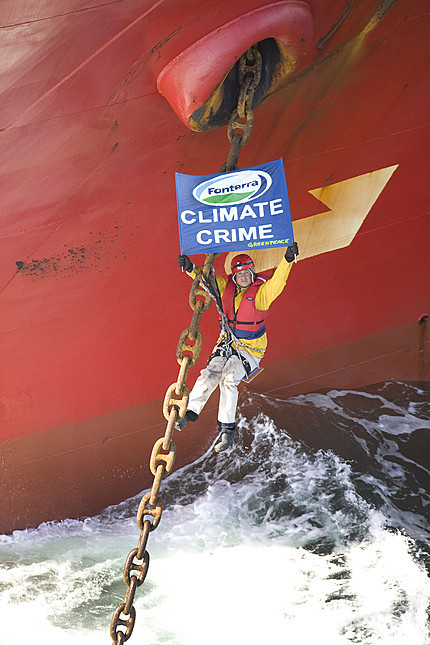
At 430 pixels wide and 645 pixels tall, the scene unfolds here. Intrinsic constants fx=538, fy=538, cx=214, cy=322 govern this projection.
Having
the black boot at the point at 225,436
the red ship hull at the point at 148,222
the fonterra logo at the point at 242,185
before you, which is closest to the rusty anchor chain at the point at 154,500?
the fonterra logo at the point at 242,185

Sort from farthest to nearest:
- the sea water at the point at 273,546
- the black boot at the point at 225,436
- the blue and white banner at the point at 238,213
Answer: the sea water at the point at 273,546
the black boot at the point at 225,436
the blue and white banner at the point at 238,213

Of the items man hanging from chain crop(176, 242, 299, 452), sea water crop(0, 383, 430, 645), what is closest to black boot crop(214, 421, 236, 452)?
man hanging from chain crop(176, 242, 299, 452)

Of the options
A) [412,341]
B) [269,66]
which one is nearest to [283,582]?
[412,341]

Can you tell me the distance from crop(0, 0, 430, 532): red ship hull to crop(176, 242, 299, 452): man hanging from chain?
3.14 ft

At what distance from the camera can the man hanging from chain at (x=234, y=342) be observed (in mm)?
3271

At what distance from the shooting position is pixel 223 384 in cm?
334

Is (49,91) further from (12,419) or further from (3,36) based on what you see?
(12,419)

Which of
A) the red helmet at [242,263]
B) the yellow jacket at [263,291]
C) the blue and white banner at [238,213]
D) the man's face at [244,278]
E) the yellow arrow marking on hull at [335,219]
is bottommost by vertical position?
the yellow jacket at [263,291]

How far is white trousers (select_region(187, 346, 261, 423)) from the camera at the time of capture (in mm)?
3287

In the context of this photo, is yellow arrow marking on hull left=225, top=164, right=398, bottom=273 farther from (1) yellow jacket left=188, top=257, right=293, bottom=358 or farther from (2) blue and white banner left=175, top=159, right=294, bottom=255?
(2) blue and white banner left=175, top=159, right=294, bottom=255

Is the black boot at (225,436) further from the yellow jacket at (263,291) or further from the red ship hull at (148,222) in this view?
the red ship hull at (148,222)

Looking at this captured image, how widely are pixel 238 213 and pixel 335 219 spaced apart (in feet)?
6.14

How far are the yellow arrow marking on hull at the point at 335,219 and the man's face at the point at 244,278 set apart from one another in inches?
38.0

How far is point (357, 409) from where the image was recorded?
502cm
